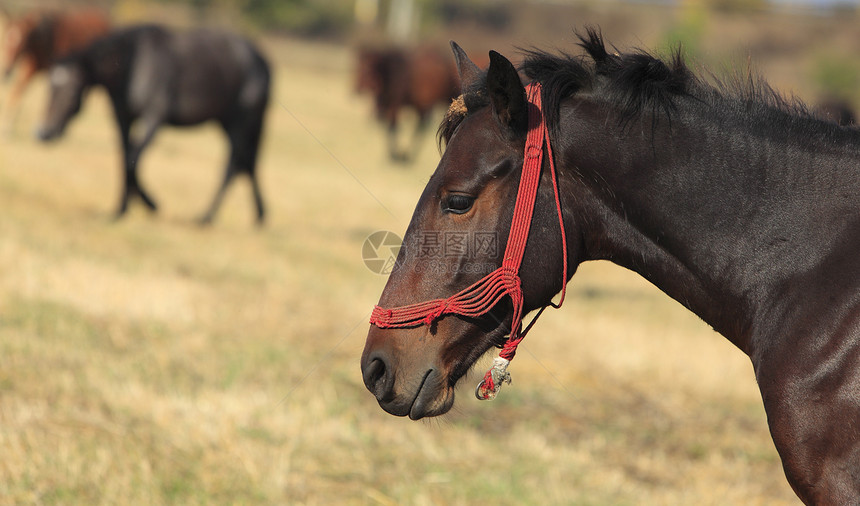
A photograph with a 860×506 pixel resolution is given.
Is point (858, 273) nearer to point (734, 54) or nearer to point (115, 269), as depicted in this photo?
point (734, 54)

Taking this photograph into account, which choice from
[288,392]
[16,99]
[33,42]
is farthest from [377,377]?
[33,42]

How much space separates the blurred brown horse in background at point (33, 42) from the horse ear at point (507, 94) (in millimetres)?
14440

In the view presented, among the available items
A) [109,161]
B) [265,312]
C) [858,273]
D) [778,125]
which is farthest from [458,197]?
[109,161]

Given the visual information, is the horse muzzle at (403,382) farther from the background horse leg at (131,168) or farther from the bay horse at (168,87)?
the background horse leg at (131,168)

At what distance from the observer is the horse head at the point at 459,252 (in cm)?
239

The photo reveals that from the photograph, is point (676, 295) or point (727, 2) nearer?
point (676, 295)

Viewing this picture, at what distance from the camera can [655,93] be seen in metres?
2.38

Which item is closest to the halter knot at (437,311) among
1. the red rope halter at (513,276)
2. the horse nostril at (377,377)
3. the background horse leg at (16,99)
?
the red rope halter at (513,276)

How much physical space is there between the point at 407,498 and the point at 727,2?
275 feet

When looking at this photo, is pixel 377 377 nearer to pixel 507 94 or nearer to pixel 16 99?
pixel 507 94

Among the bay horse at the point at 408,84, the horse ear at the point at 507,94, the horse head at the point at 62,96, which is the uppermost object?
the horse ear at the point at 507,94

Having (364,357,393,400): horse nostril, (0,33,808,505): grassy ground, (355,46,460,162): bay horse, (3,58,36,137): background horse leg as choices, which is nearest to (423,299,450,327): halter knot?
(364,357,393,400): horse nostril

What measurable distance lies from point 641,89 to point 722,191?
0.37m

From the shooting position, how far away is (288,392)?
4.96 metres
